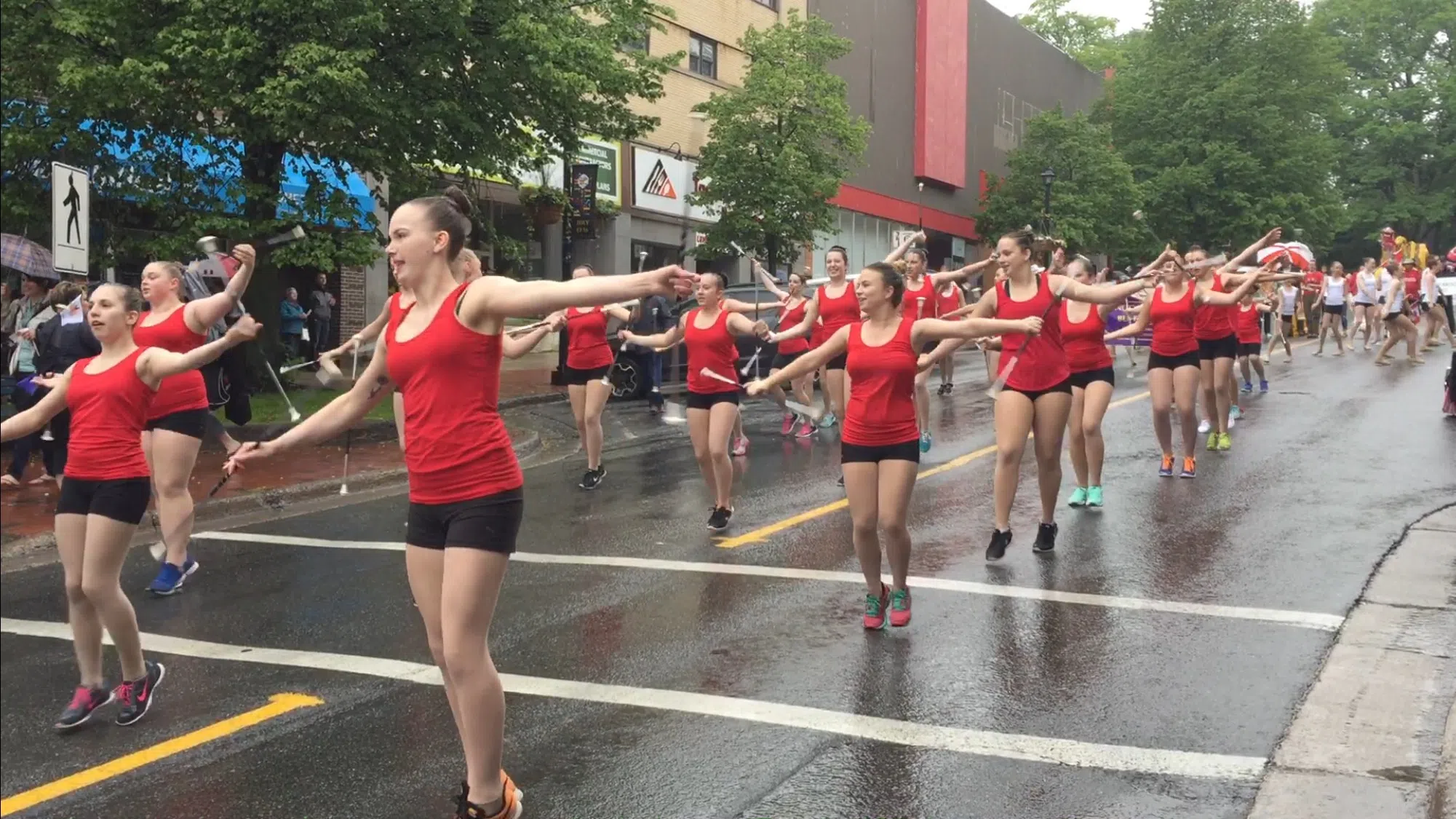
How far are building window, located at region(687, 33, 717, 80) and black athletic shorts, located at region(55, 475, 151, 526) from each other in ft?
103

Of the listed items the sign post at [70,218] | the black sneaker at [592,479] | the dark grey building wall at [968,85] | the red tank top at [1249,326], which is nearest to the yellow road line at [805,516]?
the black sneaker at [592,479]

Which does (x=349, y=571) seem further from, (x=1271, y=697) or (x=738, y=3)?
(x=738, y=3)

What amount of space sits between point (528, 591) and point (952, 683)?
315 cm

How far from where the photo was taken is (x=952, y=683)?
6.13 m

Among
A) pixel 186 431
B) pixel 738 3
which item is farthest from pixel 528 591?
pixel 738 3

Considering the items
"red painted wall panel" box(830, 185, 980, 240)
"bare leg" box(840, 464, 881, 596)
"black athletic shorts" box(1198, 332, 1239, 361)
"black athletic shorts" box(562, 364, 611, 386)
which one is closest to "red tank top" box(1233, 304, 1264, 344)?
"black athletic shorts" box(1198, 332, 1239, 361)

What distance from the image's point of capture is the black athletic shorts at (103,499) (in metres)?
6.16

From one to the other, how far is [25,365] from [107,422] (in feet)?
26.9

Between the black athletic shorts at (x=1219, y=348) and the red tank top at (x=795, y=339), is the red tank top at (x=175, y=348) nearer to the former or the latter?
the red tank top at (x=795, y=339)

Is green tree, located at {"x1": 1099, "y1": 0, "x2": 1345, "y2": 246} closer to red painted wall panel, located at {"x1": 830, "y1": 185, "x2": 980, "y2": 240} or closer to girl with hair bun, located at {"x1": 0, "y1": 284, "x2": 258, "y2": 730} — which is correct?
red painted wall panel, located at {"x1": 830, "y1": 185, "x2": 980, "y2": 240}

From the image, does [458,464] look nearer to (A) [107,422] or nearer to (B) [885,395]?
(A) [107,422]

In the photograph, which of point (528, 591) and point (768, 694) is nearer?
point (768, 694)

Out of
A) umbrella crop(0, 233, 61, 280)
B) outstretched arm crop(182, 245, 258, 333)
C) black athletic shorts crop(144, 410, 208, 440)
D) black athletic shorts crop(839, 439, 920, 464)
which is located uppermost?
umbrella crop(0, 233, 61, 280)

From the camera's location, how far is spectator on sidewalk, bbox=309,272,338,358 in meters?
24.5
